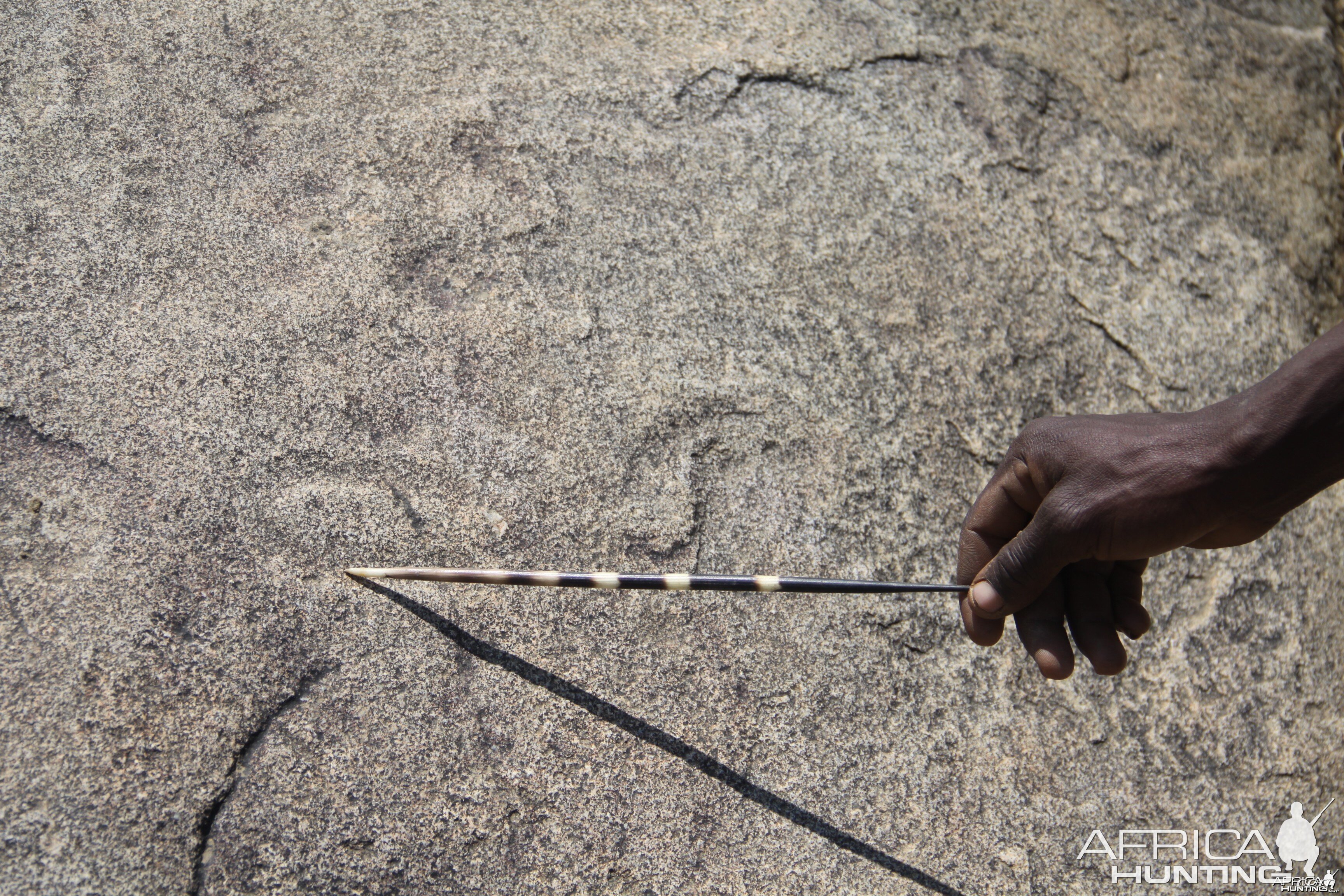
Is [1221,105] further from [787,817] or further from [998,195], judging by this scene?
[787,817]

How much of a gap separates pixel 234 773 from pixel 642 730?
539 millimetres

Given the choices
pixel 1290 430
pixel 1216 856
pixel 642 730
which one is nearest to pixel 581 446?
pixel 642 730

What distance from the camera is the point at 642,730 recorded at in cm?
125

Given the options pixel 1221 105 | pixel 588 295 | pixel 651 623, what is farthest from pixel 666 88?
pixel 1221 105

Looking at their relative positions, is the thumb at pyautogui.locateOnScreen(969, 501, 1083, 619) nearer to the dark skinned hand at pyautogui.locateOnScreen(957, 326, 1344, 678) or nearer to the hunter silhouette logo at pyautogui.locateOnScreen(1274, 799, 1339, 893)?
the dark skinned hand at pyautogui.locateOnScreen(957, 326, 1344, 678)

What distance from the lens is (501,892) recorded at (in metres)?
1.15

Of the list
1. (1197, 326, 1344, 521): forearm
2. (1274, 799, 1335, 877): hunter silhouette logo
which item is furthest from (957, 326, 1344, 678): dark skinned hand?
(1274, 799, 1335, 877): hunter silhouette logo

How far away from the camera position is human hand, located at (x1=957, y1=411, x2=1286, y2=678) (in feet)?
3.53

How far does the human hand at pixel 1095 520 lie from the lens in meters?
1.08

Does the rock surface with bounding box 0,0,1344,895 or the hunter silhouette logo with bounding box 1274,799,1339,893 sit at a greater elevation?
the rock surface with bounding box 0,0,1344,895

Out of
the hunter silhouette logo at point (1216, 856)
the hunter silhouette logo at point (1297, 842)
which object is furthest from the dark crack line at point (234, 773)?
the hunter silhouette logo at point (1297, 842)

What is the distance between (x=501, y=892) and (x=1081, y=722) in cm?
94

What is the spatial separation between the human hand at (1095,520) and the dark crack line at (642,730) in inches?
13.7

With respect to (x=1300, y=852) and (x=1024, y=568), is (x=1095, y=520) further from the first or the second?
(x=1300, y=852)
